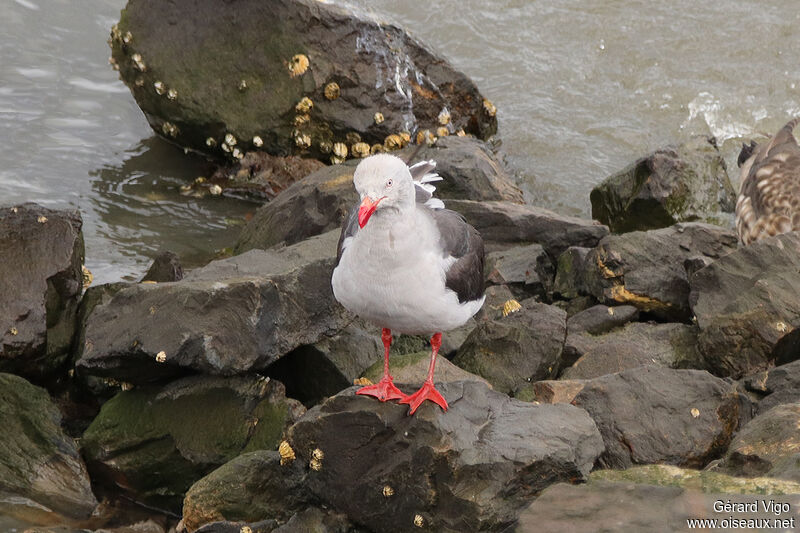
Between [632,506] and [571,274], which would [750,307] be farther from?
[632,506]

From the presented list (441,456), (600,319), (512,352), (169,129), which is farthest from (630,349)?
(169,129)

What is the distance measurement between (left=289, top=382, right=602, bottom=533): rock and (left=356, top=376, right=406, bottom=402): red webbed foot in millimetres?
53

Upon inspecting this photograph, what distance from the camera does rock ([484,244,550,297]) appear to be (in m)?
8.79

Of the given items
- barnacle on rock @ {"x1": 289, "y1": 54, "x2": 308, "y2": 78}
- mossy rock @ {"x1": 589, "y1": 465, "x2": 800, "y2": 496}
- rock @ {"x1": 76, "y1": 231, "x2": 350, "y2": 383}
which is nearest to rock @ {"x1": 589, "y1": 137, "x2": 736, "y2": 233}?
barnacle on rock @ {"x1": 289, "y1": 54, "x2": 308, "y2": 78}

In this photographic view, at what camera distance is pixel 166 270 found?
8797 millimetres

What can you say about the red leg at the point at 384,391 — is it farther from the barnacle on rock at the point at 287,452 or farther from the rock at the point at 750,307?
the rock at the point at 750,307

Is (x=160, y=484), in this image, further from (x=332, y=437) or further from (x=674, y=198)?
(x=674, y=198)

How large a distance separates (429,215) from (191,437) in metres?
2.52

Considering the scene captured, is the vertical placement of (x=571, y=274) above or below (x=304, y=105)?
below

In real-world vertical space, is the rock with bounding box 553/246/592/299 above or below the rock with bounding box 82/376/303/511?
above

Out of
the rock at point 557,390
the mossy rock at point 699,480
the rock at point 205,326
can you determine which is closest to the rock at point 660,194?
the rock at point 557,390

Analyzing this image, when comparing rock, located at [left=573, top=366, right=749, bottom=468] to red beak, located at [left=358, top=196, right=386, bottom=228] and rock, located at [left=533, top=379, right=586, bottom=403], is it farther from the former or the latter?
red beak, located at [left=358, top=196, right=386, bottom=228]

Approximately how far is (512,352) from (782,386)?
6.45 ft

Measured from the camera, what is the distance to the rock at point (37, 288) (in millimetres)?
7594
